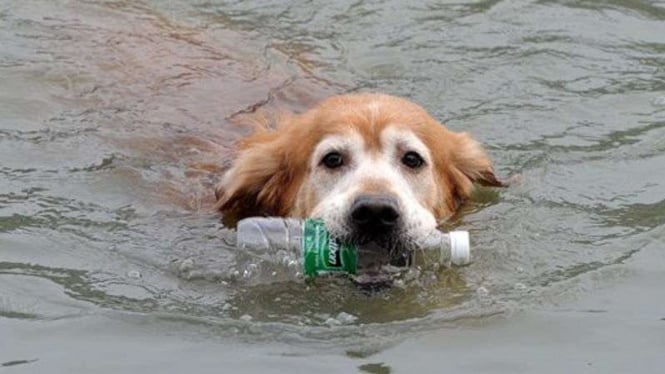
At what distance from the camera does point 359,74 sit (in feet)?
28.6

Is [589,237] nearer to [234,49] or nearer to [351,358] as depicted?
[351,358]

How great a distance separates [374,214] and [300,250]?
45 cm

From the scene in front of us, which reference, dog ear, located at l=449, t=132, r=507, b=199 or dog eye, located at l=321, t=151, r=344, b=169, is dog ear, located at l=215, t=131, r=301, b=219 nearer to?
dog eye, located at l=321, t=151, r=344, b=169

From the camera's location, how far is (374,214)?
538 cm

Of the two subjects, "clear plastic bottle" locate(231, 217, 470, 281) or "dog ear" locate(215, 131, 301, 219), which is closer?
"clear plastic bottle" locate(231, 217, 470, 281)

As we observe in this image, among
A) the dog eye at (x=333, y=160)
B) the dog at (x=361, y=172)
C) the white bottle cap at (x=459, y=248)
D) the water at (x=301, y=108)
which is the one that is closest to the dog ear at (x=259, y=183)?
the dog at (x=361, y=172)

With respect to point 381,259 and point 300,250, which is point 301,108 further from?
point 381,259

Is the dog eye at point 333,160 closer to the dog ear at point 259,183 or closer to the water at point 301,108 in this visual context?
the dog ear at point 259,183

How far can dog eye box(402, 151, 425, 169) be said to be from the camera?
20.0 ft

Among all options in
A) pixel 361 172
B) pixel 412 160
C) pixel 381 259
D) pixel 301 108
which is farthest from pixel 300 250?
pixel 301 108

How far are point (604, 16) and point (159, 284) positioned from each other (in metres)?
5.06

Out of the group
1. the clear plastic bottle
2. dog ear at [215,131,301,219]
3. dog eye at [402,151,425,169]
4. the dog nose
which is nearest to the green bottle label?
the clear plastic bottle

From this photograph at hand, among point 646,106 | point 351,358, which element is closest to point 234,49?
point 646,106

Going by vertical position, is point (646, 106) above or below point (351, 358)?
above
